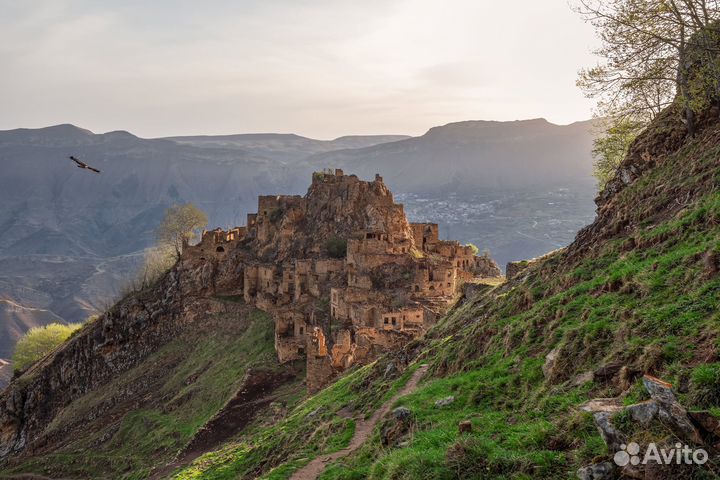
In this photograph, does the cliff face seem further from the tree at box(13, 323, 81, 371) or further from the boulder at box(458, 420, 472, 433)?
the boulder at box(458, 420, 472, 433)

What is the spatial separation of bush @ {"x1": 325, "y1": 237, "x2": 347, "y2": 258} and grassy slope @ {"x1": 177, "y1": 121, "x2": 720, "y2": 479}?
3845cm

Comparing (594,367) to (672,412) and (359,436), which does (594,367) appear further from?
(359,436)

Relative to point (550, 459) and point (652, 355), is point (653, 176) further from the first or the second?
point (550, 459)

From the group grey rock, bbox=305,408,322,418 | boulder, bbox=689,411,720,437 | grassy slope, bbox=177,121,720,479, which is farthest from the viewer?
grey rock, bbox=305,408,322,418

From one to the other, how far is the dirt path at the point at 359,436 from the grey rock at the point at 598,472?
27.6 ft

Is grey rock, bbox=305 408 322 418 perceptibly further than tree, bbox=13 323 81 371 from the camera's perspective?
No

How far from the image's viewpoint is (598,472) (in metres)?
8.33

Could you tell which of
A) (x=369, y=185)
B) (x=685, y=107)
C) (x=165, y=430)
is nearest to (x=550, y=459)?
(x=685, y=107)

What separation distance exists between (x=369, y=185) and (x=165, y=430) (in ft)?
120

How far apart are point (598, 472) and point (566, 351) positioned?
523cm

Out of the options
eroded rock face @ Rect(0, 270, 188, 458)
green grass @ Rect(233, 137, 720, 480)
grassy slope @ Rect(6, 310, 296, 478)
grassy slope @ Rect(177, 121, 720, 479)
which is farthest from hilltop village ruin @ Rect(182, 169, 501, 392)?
green grass @ Rect(233, 137, 720, 480)

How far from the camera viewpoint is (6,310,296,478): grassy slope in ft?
138

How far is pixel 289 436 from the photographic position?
22656 mm

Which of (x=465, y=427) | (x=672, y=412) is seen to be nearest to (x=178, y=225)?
(x=465, y=427)
